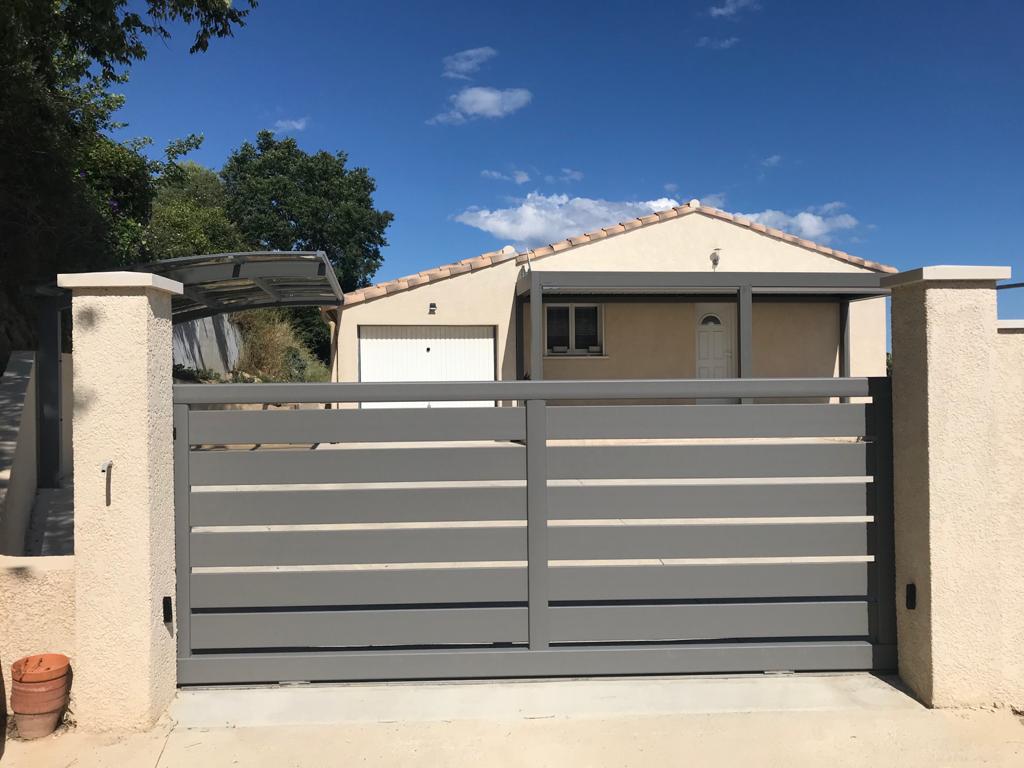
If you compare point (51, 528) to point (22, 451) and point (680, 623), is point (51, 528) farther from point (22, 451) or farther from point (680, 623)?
point (680, 623)

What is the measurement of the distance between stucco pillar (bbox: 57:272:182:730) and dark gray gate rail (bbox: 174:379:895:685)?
28 centimetres

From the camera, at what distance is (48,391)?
22.0ft

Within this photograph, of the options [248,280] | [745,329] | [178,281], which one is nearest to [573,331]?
[745,329]

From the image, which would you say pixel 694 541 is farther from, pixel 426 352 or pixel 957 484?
pixel 426 352

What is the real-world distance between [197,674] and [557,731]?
188 centimetres

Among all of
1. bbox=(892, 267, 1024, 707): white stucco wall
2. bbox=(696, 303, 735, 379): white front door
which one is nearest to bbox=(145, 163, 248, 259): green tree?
bbox=(696, 303, 735, 379): white front door

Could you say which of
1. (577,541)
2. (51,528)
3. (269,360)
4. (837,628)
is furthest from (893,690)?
(269,360)

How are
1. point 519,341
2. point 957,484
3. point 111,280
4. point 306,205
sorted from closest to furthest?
point 111,280 < point 957,484 < point 519,341 < point 306,205

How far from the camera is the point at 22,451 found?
573 cm

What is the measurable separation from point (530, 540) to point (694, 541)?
87 centimetres

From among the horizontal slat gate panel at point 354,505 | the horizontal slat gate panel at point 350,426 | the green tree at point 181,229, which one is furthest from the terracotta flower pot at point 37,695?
the green tree at point 181,229

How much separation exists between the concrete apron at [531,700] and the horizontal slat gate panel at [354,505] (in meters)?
0.88

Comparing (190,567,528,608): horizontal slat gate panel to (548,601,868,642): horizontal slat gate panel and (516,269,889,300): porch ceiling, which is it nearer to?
(548,601,868,642): horizontal slat gate panel

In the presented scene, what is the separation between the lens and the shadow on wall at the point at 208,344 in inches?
686
